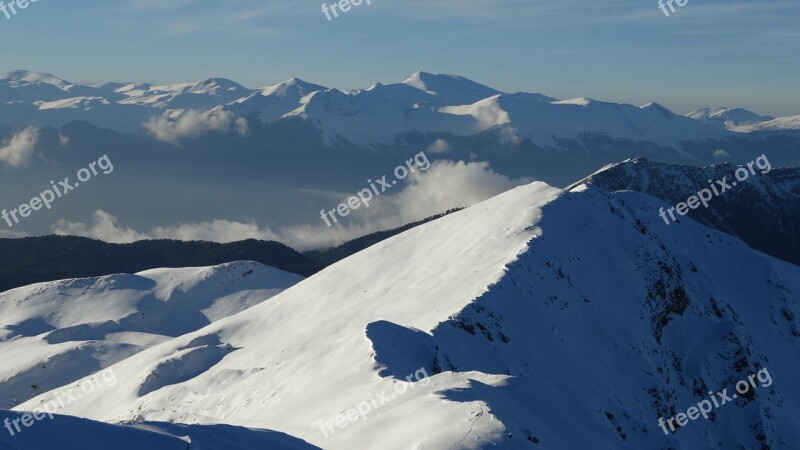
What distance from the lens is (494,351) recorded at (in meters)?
73.8

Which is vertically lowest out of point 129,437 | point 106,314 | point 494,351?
point 106,314

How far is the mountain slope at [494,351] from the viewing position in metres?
50.1

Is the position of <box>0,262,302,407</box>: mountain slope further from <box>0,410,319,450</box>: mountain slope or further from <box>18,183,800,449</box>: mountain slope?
→ <box>0,410,319,450</box>: mountain slope

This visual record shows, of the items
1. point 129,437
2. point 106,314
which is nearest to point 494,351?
point 129,437

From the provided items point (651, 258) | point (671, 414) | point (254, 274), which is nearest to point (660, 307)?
point (651, 258)

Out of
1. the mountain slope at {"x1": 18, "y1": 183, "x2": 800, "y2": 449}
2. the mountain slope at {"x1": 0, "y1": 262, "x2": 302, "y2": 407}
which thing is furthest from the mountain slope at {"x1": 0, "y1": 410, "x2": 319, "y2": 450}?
the mountain slope at {"x1": 0, "y1": 262, "x2": 302, "y2": 407}

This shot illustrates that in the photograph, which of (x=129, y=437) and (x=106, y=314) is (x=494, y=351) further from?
(x=106, y=314)

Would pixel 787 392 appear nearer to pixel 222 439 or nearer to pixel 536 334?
pixel 536 334

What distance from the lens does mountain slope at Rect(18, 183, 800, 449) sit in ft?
164

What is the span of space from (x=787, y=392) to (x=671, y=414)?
3681cm

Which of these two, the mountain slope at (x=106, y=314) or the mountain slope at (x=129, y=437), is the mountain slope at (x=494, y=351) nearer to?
the mountain slope at (x=129, y=437)

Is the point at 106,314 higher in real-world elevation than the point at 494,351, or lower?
lower

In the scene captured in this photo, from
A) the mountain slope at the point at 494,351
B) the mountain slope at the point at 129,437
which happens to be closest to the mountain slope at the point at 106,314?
the mountain slope at the point at 494,351

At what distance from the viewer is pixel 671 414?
8731cm
